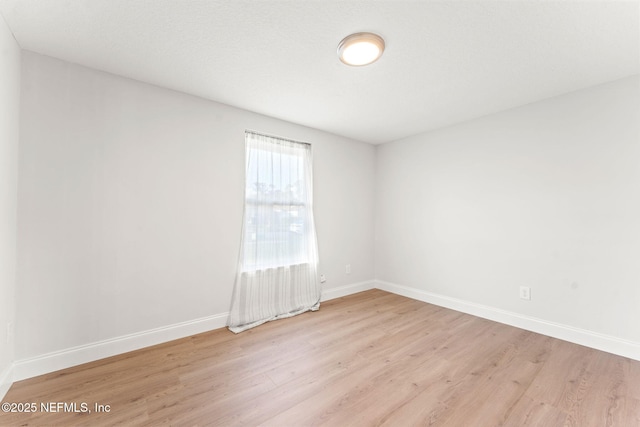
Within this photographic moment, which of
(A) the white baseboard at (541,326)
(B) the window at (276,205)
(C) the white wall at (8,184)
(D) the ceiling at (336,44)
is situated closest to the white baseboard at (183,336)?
(A) the white baseboard at (541,326)

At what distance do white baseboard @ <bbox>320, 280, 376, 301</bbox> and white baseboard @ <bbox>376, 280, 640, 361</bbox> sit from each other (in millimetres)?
668

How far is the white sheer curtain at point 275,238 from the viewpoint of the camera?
2912 millimetres

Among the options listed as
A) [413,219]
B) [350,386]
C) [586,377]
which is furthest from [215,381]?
[413,219]

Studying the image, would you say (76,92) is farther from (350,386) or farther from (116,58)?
(350,386)

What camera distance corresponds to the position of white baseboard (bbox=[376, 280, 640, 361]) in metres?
2.21

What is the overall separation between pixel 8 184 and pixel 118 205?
2.04ft

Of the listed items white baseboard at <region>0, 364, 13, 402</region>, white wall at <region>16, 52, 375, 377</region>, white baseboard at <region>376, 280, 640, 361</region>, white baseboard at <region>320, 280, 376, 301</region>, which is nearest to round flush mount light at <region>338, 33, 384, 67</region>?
white wall at <region>16, 52, 375, 377</region>

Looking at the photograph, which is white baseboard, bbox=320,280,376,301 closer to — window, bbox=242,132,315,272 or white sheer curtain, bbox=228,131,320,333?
white sheer curtain, bbox=228,131,320,333

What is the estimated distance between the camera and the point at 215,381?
6.05ft

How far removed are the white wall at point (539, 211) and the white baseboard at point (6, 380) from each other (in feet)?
13.2

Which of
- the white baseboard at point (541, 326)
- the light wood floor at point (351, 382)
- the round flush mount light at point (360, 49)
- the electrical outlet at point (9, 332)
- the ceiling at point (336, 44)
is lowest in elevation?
the light wood floor at point (351, 382)

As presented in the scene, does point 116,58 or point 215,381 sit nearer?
point 215,381

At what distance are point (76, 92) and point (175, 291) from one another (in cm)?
186

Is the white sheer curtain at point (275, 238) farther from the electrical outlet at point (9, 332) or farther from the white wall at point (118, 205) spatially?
the electrical outlet at point (9, 332)
